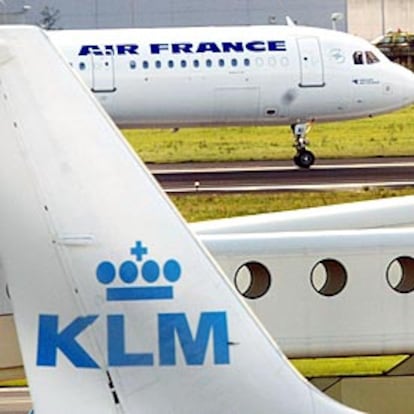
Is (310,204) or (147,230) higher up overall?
(310,204)

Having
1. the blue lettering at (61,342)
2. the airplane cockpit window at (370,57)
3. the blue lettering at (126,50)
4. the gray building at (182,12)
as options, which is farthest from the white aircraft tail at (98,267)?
the gray building at (182,12)

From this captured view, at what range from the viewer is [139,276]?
9320mm

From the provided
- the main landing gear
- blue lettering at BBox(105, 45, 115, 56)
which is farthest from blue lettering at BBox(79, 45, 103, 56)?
the main landing gear

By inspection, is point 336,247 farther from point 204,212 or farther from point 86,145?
point 204,212

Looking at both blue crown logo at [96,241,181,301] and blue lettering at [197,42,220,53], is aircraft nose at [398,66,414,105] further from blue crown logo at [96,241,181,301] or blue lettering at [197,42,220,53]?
blue crown logo at [96,241,181,301]

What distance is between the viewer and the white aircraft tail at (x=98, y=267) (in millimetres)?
9250

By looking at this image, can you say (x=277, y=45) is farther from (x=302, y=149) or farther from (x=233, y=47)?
(x=302, y=149)

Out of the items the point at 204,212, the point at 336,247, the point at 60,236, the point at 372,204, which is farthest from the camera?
the point at 204,212

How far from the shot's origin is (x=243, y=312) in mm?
9445

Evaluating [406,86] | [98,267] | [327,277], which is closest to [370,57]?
[406,86]

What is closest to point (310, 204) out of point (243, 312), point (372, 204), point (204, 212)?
point (204, 212)

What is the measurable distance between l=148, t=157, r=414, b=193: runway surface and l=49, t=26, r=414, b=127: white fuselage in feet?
4.92

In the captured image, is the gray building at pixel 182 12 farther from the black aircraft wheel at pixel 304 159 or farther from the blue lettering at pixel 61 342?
the blue lettering at pixel 61 342

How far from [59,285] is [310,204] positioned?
2705 cm
